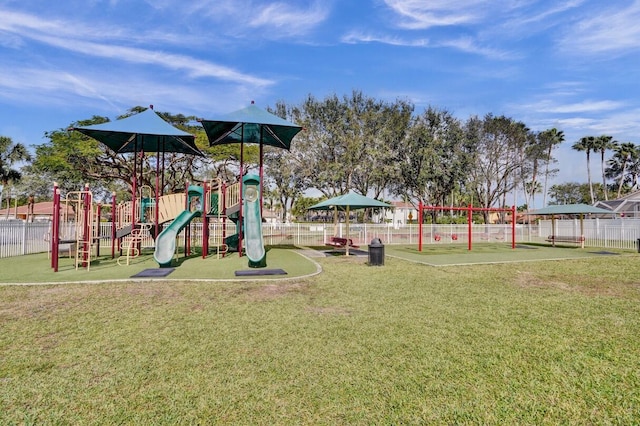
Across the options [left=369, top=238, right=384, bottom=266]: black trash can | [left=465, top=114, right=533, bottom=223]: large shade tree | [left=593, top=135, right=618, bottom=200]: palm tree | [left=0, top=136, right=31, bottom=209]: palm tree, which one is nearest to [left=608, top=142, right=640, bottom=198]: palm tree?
[left=593, top=135, right=618, bottom=200]: palm tree

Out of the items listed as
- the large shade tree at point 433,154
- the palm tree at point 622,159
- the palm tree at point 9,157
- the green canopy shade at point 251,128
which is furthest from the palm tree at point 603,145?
the palm tree at point 9,157

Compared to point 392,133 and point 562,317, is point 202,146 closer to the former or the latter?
point 392,133

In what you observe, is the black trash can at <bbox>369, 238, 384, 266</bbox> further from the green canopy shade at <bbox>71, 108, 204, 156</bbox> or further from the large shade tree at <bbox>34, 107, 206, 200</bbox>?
the large shade tree at <bbox>34, 107, 206, 200</bbox>

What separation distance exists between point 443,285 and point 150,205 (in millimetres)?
11832

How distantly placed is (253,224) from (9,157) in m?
42.7

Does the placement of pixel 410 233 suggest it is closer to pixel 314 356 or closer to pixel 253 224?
pixel 253 224

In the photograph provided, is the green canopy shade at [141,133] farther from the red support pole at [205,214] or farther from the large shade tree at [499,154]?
the large shade tree at [499,154]

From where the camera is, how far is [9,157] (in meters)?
38.9

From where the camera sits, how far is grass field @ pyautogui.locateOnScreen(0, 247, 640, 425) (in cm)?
293

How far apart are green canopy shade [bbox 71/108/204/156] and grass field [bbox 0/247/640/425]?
7.84m

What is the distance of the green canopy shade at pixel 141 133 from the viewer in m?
13.5

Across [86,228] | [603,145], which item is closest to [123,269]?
[86,228]

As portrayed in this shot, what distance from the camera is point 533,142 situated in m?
40.8

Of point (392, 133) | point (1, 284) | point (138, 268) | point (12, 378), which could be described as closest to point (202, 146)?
point (392, 133)
